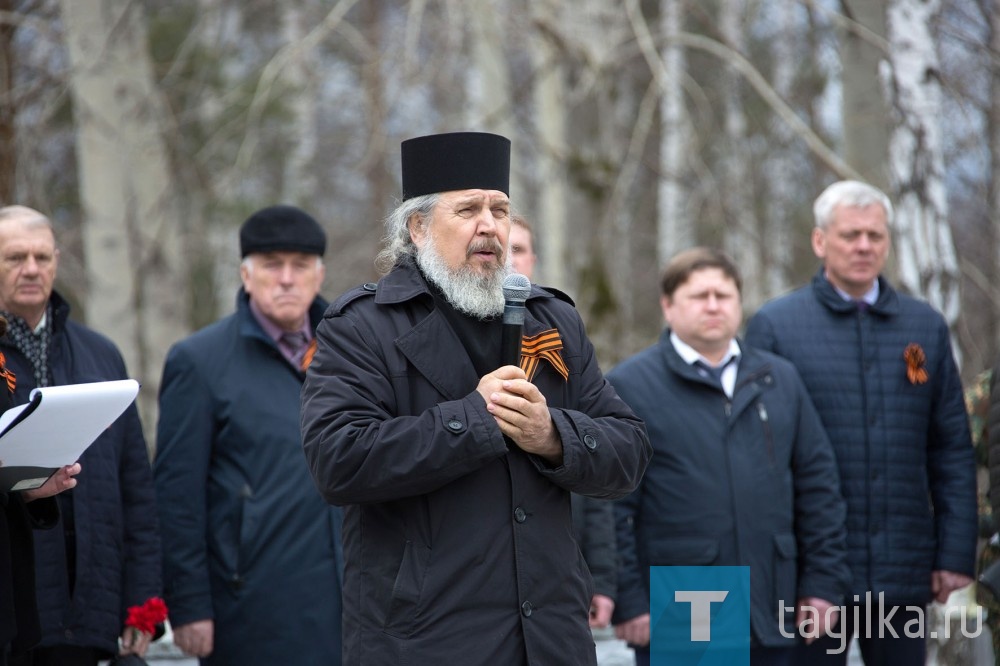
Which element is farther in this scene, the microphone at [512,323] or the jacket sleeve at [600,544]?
the jacket sleeve at [600,544]

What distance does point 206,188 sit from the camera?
10.8 meters

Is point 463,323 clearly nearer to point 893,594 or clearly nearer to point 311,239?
point 311,239

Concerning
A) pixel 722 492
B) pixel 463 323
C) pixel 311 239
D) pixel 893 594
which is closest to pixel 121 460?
pixel 311 239

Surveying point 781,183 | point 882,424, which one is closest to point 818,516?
point 882,424

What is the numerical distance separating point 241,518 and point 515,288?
5.74 ft

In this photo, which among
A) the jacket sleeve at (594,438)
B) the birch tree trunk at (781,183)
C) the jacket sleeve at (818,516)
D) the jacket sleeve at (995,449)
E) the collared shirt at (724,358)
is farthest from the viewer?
the birch tree trunk at (781,183)

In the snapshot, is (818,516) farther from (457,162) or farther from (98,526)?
(98,526)

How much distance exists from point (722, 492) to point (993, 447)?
3.07 ft

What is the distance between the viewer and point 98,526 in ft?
13.5

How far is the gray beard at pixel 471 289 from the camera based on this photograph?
10.2ft

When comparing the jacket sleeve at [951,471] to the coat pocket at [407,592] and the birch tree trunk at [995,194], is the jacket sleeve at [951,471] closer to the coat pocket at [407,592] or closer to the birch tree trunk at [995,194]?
the coat pocket at [407,592]

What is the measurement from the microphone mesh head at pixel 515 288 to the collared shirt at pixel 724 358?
1.76 metres

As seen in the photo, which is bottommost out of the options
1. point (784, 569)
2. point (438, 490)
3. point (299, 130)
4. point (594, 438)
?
point (784, 569)

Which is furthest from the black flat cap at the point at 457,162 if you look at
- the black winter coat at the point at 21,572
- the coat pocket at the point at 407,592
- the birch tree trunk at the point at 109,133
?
the birch tree trunk at the point at 109,133
